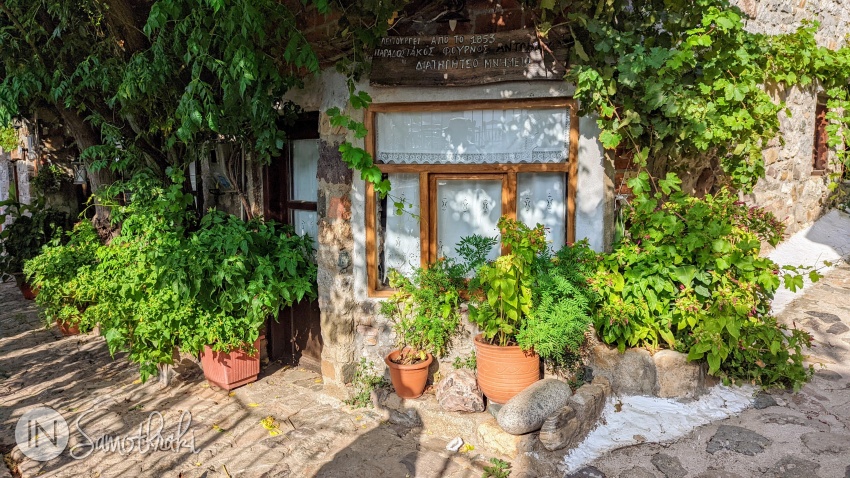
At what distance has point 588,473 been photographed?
3.20 m

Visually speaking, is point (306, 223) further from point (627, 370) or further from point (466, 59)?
point (627, 370)

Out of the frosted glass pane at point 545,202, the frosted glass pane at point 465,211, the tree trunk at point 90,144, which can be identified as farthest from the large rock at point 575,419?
the tree trunk at point 90,144

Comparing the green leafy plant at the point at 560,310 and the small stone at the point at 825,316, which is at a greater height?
the green leafy plant at the point at 560,310

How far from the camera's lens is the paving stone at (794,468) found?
3.01 meters

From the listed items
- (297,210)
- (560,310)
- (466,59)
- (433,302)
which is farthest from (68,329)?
(560,310)

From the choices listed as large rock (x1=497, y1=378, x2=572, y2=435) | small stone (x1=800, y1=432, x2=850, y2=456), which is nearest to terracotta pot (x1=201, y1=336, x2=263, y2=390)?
large rock (x1=497, y1=378, x2=572, y2=435)

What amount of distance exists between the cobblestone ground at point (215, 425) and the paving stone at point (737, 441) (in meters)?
1.35

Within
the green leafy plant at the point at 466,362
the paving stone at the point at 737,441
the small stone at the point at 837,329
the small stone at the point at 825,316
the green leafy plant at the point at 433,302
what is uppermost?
the green leafy plant at the point at 433,302

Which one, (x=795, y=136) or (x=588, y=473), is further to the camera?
(x=795, y=136)

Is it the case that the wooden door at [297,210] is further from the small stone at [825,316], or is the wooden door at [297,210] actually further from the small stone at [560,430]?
the small stone at [825,316]

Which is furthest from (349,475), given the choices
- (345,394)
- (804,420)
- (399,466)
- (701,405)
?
(804,420)

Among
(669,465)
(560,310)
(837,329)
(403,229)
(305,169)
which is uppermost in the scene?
(305,169)

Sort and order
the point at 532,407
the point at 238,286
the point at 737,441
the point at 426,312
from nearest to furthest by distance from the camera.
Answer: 1. the point at 737,441
2. the point at 532,407
3. the point at 426,312
4. the point at 238,286

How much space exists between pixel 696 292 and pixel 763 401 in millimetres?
823
